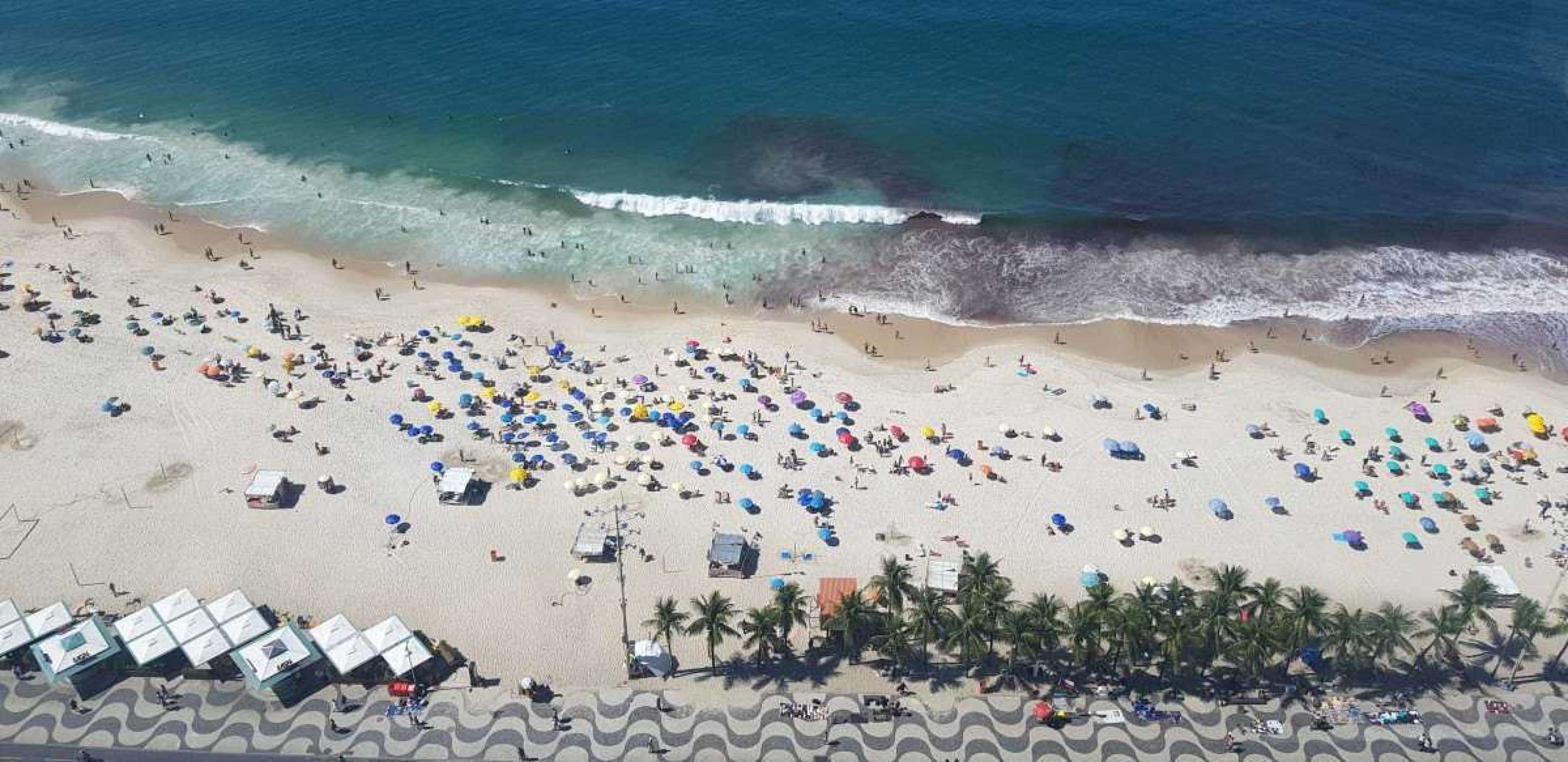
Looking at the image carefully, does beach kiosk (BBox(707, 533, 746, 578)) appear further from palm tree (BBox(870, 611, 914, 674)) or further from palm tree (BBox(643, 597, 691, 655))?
palm tree (BBox(870, 611, 914, 674))

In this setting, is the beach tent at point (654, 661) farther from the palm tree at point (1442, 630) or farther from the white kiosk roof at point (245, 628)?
the palm tree at point (1442, 630)

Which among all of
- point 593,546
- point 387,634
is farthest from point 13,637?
point 593,546

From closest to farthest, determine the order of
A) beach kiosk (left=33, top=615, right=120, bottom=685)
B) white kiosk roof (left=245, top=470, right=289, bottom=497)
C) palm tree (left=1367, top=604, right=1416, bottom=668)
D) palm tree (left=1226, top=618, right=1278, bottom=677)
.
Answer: palm tree (left=1226, top=618, right=1278, bottom=677) → palm tree (left=1367, top=604, right=1416, bottom=668) → beach kiosk (left=33, top=615, right=120, bottom=685) → white kiosk roof (left=245, top=470, right=289, bottom=497)

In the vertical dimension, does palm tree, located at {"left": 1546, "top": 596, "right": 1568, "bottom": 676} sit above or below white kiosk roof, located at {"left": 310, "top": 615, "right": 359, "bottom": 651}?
above

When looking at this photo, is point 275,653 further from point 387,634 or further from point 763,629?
point 763,629

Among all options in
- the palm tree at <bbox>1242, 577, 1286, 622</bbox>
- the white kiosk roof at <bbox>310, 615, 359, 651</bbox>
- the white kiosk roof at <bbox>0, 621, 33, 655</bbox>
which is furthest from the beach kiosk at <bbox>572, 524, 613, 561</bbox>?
the palm tree at <bbox>1242, 577, 1286, 622</bbox>

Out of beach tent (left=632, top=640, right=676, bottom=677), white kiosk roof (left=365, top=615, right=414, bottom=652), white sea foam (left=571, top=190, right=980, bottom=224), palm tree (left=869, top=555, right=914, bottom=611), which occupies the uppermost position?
white sea foam (left=571, top=190, right=980, bottom=224)
